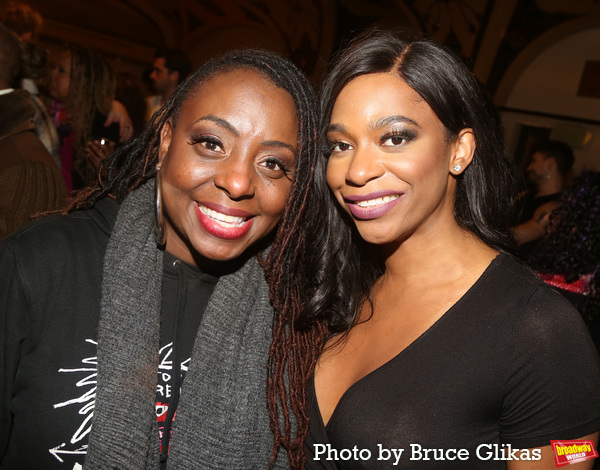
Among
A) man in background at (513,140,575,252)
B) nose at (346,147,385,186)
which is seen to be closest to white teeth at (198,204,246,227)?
nose at (346,147,385,186)

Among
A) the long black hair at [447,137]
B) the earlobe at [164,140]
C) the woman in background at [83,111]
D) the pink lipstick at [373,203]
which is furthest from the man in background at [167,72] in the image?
the pink lipstick at [373,203]

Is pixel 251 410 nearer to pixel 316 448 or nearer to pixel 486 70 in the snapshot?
pixel 316 448

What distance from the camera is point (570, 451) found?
1.36m

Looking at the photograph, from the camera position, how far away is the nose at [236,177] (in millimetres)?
1498

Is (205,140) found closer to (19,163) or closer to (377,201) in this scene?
(377,201)

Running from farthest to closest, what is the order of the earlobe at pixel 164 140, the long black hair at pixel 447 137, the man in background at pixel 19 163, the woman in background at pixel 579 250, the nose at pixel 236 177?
the woman in background at pixel 579 250, the man in background at pixel 19 163, the earlobe at pixel 164 140, the long black hair at pixel 447 137, the nose at pixel 236 177

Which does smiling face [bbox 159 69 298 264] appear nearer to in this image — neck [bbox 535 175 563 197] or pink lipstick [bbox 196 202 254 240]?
pink lipstick [bbox 196 202 254 240]

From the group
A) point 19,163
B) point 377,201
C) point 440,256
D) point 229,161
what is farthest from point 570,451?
point 19,163

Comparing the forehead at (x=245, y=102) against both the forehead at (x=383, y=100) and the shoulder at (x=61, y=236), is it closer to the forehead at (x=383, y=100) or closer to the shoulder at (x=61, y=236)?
the forehead at (x=383, y=100)

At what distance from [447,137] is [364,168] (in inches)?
11.2

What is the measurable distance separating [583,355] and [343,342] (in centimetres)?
73

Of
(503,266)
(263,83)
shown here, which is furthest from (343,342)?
(263,83)

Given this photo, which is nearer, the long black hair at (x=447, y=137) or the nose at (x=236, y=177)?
the nose at (x=236, y=177)

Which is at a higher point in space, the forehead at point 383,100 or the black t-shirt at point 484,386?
the forehead at point 383,100
